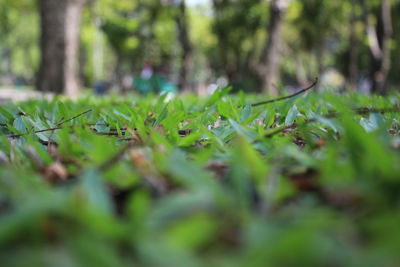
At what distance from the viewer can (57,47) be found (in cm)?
878

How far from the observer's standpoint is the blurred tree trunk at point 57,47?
8.59 meters

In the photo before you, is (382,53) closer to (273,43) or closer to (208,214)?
(273,43)

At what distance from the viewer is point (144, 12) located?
111ft

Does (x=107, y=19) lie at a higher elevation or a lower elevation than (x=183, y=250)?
lower

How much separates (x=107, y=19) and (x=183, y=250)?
1243 inches

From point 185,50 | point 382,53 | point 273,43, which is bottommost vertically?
point 382,53

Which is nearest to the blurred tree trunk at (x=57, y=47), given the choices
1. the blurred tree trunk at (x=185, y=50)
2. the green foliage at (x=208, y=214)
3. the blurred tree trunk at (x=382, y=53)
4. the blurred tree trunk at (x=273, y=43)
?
the blurred tree trunk at (x=273, y=43)

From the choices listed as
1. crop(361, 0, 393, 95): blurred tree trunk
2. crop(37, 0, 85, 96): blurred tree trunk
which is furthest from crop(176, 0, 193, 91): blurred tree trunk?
crop(37, 0, 85, 96): blurred tree trunk

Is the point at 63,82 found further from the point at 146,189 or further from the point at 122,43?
the point at 122,43

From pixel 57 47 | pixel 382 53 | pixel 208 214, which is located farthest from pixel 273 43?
pixel 208 214

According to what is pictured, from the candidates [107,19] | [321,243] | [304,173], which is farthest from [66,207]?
[107,19]

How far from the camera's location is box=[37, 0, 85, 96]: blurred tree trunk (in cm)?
859

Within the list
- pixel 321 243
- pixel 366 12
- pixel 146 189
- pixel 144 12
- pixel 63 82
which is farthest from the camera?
pixel 144 12

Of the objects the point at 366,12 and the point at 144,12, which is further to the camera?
the point at 144,12
